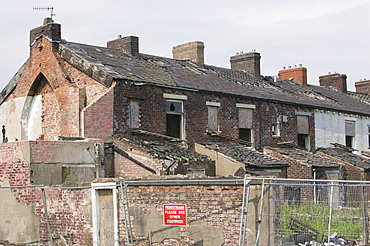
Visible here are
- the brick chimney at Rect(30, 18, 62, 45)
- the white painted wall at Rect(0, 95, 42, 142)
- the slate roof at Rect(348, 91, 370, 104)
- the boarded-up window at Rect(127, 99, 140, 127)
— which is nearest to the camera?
the boarded-up window at Rect(127, 99, 140, 127)

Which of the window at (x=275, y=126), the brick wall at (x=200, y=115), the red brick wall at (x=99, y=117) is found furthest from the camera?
the window at (x=275, y=126)

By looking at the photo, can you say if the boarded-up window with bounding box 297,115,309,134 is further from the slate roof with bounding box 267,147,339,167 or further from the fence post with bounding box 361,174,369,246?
the fence post with bounding box 361,174,369,246

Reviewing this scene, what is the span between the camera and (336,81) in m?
40.1

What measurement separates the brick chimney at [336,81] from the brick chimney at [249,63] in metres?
9.97

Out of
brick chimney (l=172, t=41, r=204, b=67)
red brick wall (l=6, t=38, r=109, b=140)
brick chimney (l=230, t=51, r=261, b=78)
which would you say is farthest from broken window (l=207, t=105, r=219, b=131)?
brick chimney (l=230, t=51, r=261, b=78)

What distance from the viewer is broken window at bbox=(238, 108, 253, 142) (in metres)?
25.2

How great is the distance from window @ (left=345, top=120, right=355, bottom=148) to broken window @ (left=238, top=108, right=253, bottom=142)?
350 inches

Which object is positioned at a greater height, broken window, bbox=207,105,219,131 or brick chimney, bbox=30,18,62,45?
brick chimney, bbox=30,18,62,45

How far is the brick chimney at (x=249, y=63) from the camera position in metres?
32.0

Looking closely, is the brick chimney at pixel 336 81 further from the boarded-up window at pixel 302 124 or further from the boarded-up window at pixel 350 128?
the boarded-up window at pixel 302 124

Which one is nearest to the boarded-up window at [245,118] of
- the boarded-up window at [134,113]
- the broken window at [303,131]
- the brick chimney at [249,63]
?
the broken window at [303,131]

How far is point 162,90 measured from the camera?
21656mm

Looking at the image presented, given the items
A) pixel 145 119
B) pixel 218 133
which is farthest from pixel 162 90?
pixel 218 133

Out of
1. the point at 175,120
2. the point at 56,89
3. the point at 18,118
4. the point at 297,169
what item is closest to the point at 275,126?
the point at 297,169
